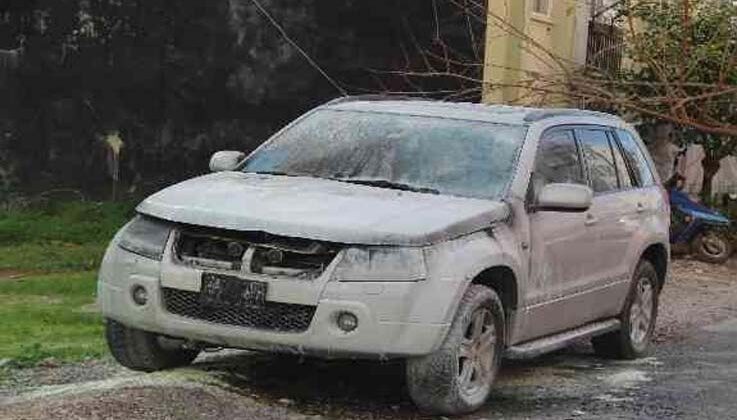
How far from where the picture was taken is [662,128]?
19.6 m

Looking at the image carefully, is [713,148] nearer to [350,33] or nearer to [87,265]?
[350,33]

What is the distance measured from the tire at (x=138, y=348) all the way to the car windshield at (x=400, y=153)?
4.19 feet

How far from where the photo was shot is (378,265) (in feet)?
20.4

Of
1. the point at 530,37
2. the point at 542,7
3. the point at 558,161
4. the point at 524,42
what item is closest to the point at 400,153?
the point at 558,161

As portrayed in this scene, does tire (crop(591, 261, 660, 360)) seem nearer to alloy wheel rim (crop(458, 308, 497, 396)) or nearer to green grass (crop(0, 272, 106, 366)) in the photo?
alloy wheel rim (crop(458, 308, 497, 396))

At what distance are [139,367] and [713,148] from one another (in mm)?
13470

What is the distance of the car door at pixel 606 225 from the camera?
8141 millimetres

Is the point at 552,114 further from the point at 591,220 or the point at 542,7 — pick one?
the point at 542,7

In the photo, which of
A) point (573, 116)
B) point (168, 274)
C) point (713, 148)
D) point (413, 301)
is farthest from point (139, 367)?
point (713, 148)

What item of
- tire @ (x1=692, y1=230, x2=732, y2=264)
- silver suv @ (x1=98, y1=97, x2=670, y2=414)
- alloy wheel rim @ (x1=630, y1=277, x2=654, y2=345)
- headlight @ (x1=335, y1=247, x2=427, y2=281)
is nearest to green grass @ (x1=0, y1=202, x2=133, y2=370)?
silver suv @ (x1=98, y1=97, x2=670, y2=414)

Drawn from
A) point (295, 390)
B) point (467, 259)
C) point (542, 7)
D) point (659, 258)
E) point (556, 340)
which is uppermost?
point (542, 7)

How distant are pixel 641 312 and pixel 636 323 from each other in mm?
120

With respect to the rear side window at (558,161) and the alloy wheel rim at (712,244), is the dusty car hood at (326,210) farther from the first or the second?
the alloy wheel rim at (712,244)

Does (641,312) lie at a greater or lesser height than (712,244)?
greater
